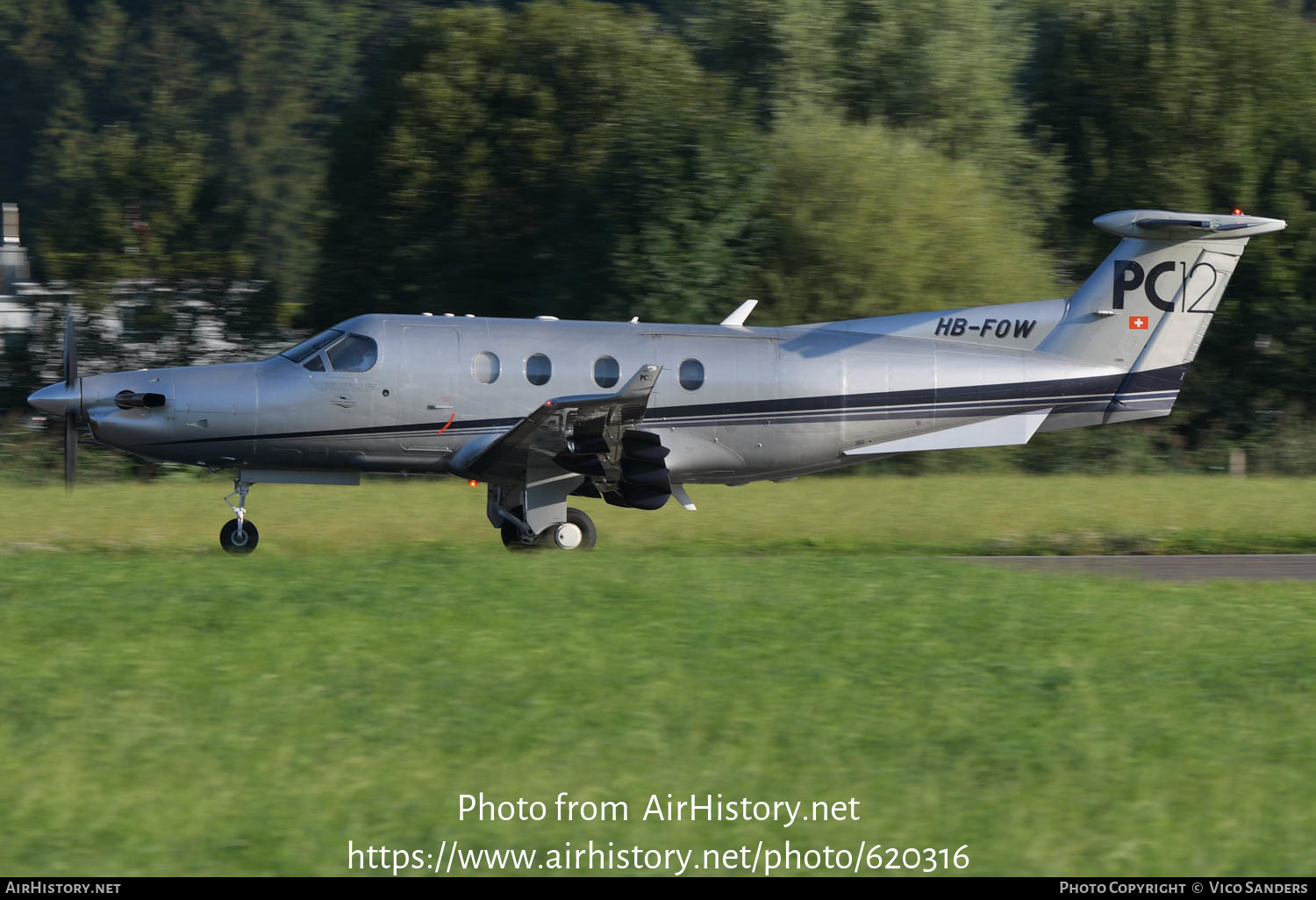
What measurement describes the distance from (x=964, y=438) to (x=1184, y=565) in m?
2.86

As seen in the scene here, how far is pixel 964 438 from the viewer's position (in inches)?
656

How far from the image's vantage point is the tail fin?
16984 mm

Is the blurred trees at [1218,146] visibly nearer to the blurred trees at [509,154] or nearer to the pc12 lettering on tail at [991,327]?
the blurred trees at [509,154]

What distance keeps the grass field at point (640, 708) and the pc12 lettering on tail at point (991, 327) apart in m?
4.11

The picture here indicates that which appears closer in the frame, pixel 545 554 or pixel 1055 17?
pixel 545 554

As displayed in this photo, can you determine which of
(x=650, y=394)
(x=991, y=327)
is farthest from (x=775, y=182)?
(x=650, y=394)

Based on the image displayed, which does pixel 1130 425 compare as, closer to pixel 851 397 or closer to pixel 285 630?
pixel 851 397

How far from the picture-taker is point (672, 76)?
29328mm

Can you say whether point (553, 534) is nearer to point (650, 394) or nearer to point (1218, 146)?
point (650, 394)

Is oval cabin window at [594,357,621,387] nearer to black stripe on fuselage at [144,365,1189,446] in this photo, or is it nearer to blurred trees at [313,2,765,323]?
black stripe on fuselage at [144,365,1189,446]

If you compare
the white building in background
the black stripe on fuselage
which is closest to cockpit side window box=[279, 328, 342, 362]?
the black stripe on fuselage

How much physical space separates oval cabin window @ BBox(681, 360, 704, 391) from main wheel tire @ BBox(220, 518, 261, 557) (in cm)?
502

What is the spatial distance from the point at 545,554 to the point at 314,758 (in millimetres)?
6286

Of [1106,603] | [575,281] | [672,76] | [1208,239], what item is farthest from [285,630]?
[672,76]
